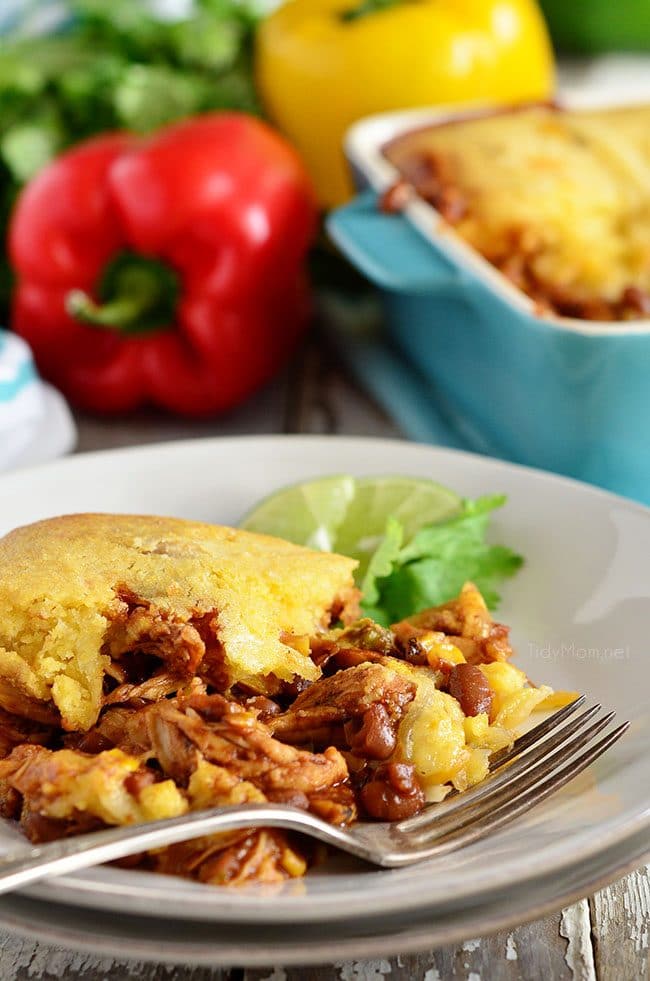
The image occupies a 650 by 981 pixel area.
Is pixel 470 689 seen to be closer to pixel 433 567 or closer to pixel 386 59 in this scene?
pixel 433 567

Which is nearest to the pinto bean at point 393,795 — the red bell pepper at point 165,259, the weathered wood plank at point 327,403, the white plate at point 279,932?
the white plate at point 279,932

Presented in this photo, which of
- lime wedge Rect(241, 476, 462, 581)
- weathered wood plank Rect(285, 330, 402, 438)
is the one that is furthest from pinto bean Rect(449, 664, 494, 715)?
weathered wood plank Rect(285, 330, 402, 438)

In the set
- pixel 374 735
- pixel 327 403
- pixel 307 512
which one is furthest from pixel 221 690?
pixel 327 403

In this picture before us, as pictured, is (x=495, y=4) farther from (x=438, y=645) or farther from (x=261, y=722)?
(x=261, y=722)

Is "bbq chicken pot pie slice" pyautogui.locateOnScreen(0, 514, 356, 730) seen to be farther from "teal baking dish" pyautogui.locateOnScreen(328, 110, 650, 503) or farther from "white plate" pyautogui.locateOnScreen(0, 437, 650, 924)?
"teal baking dish" pyautogui.locateOnScreen(328, 110, 650, 503)

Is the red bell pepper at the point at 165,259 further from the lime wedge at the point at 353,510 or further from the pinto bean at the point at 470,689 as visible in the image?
the pinto bean at the point at 470,689

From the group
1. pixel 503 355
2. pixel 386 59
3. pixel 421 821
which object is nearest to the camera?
pixel 421 821

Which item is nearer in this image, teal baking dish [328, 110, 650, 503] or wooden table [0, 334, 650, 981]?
wooden table [0, 334, 650, 981]
